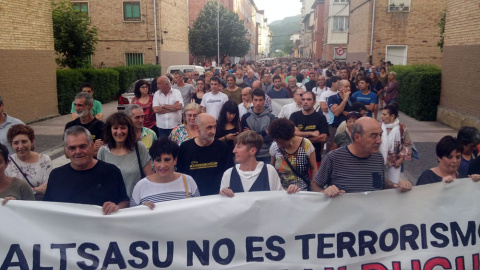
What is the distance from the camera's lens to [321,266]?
404 cm

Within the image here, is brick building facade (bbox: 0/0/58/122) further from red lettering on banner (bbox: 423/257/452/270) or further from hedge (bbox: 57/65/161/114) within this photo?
red lettering on banner (bbox: 423/257/452/270)

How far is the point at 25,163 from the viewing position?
5.01m

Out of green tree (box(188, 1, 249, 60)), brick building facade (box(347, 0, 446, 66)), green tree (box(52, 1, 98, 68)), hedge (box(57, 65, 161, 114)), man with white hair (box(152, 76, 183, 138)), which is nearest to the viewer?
man with white hair (box(152, 76, 183, 138))

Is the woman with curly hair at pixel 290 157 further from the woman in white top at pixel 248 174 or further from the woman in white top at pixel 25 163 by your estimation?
the woman in white top at pixel 25 163

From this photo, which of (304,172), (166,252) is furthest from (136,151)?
(304,172)

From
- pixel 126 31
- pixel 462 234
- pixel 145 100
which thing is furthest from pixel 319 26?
pixel 462 234

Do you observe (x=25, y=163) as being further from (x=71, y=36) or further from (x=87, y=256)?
(x=71, y=36)

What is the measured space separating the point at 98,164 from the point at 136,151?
3.14 ft

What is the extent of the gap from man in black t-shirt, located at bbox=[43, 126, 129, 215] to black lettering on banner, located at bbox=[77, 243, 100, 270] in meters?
0.34

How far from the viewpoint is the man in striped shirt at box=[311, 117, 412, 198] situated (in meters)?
4.23

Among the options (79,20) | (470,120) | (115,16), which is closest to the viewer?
(470,120)

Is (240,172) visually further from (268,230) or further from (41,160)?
(41,160)

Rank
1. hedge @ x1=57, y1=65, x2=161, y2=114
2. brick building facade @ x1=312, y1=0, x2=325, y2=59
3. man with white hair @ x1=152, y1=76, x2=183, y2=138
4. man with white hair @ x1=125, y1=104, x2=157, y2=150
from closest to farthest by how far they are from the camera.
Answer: man with white hair @ x1=125, y1=104, x2=157, y2=150 → man with white hair @ x1=152, y1=76, x2=183, y2=138 → hedge @ x1=57, y1=65, x2=161, y2=114 → brick building facade @ x1=312, y1=0, x2=325, y2=59

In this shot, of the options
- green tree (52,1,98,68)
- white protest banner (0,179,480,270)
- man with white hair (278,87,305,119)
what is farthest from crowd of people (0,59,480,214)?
green tree (52,1,98,68)
